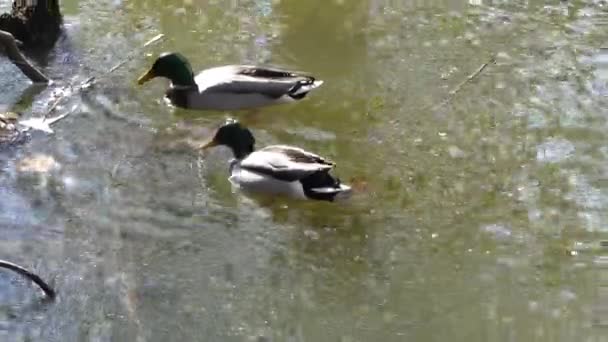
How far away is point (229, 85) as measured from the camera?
7551mm

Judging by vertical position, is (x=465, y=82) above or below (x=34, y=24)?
below

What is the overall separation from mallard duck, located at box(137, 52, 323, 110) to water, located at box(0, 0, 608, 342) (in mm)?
102

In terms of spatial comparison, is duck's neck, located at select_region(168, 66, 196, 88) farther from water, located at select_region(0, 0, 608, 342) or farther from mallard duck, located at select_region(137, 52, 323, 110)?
water, located at select_region(0, 0, 608, 342)

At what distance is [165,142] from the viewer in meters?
7.15

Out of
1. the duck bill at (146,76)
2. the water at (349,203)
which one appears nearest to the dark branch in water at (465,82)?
the water at (349,203)

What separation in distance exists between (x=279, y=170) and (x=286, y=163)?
0.21 ft

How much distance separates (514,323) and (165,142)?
2.64m

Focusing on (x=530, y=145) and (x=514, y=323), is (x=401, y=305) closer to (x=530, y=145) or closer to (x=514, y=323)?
(x=514, y=323)

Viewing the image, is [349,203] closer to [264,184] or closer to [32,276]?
[264,184]

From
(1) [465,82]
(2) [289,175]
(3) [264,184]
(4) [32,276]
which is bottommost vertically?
(1) [465,82]

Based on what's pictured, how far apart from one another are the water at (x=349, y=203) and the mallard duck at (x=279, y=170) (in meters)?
0.10

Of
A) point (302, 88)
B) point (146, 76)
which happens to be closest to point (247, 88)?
point (302, 88)

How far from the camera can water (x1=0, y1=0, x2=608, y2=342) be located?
18.2 ft

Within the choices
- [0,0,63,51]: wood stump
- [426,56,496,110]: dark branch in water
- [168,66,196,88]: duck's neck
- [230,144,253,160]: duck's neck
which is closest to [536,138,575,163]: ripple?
[426,56,496,110]: dark branch in water
